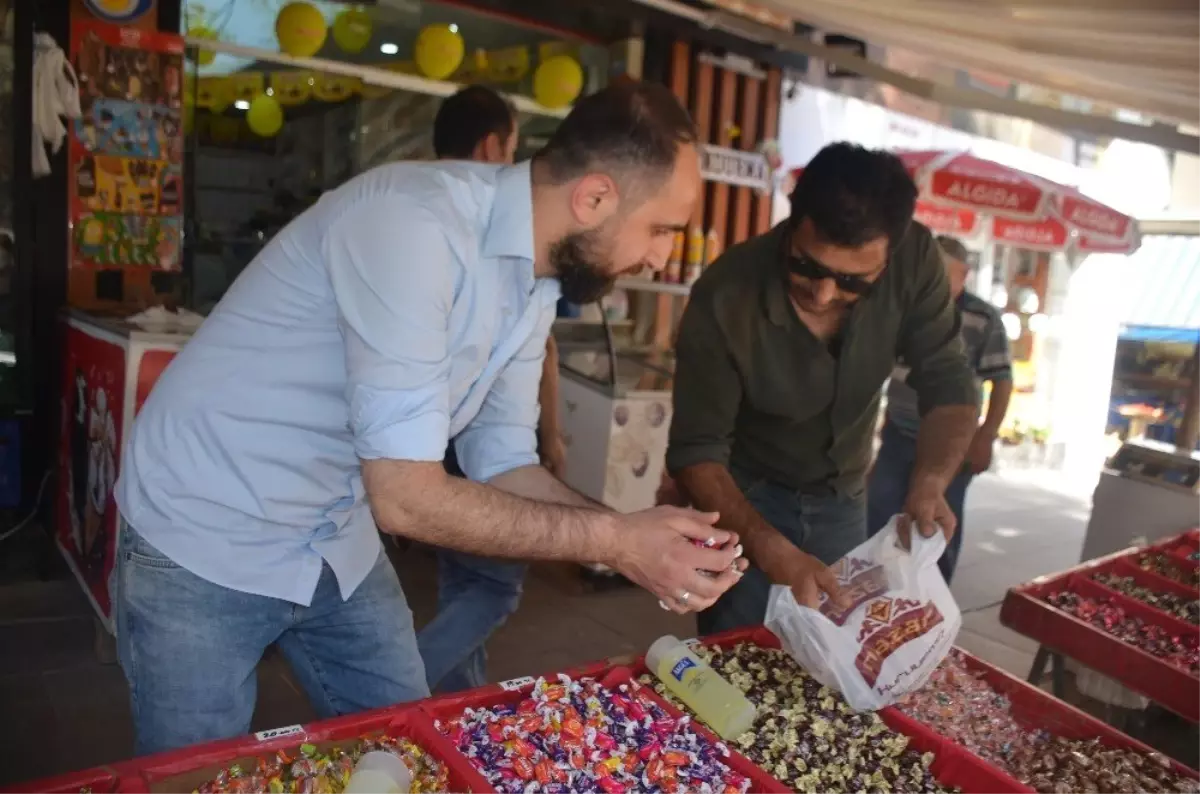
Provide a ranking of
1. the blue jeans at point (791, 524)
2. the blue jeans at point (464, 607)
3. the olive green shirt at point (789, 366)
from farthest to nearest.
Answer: the blue jeans at point (464, 607) → the blue jeans at point (791, 524) → the olive green shirt at point (789, 366)

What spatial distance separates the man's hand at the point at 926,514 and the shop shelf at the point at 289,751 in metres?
1.06

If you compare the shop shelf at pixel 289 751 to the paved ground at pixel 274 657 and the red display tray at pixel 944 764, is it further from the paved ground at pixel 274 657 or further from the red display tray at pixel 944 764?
the paved ground at pixel 274 657

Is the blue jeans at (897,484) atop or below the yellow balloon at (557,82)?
below

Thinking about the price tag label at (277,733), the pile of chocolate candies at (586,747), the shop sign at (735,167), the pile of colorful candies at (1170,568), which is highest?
the shop sign at (735,167)

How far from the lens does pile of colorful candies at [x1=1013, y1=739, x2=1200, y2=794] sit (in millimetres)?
1695

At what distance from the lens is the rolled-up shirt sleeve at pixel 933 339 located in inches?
97.1

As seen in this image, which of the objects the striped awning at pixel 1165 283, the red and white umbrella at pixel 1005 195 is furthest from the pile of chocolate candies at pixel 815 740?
the striped awning at pixel 1165 283

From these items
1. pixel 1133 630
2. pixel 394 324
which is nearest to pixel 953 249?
pixel 1133 630

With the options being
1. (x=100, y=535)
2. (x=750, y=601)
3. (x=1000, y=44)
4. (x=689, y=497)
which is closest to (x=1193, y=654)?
(x=750, y=601)

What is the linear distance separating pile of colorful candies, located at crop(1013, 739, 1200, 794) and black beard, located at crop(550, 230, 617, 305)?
3.85 feet

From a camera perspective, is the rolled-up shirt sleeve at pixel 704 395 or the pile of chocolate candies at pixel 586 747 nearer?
the pile of chocolate candies at pixel 586 747

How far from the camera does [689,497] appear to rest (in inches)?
93.3

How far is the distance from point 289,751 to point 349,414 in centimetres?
52

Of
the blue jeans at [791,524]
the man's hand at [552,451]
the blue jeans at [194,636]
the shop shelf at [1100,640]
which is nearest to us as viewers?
the blue jeans at [194,636]
